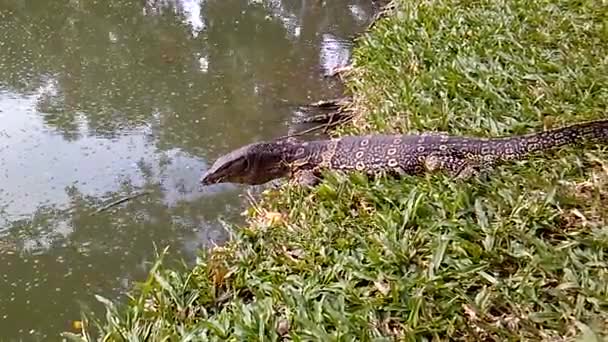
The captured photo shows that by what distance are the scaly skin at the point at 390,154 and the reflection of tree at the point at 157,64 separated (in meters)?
0.87

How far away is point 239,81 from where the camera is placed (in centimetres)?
571

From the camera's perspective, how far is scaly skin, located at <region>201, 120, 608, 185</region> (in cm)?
344

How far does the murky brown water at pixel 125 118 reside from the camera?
368cm

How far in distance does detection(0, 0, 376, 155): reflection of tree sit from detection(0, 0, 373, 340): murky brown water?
0.6 inches

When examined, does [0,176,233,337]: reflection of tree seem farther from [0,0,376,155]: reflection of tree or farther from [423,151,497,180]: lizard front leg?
[423,151,497,180]: lizard front leg

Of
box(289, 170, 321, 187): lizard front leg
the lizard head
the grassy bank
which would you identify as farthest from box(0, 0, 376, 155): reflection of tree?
the grassy bank

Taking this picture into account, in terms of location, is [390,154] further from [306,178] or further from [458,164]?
[306,178]

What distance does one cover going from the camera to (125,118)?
5.10 metres

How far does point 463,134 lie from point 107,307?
77.2 inches

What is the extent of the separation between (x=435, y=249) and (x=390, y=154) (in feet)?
3.01

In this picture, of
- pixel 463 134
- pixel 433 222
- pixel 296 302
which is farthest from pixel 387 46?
pixel 296 302

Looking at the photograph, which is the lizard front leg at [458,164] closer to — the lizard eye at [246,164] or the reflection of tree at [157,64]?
the lizard eye at [246,164]

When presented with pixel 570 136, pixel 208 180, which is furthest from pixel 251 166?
pixel 570 136

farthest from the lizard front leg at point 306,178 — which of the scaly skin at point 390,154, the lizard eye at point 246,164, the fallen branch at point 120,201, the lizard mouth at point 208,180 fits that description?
the fallen branch at point 120,201
